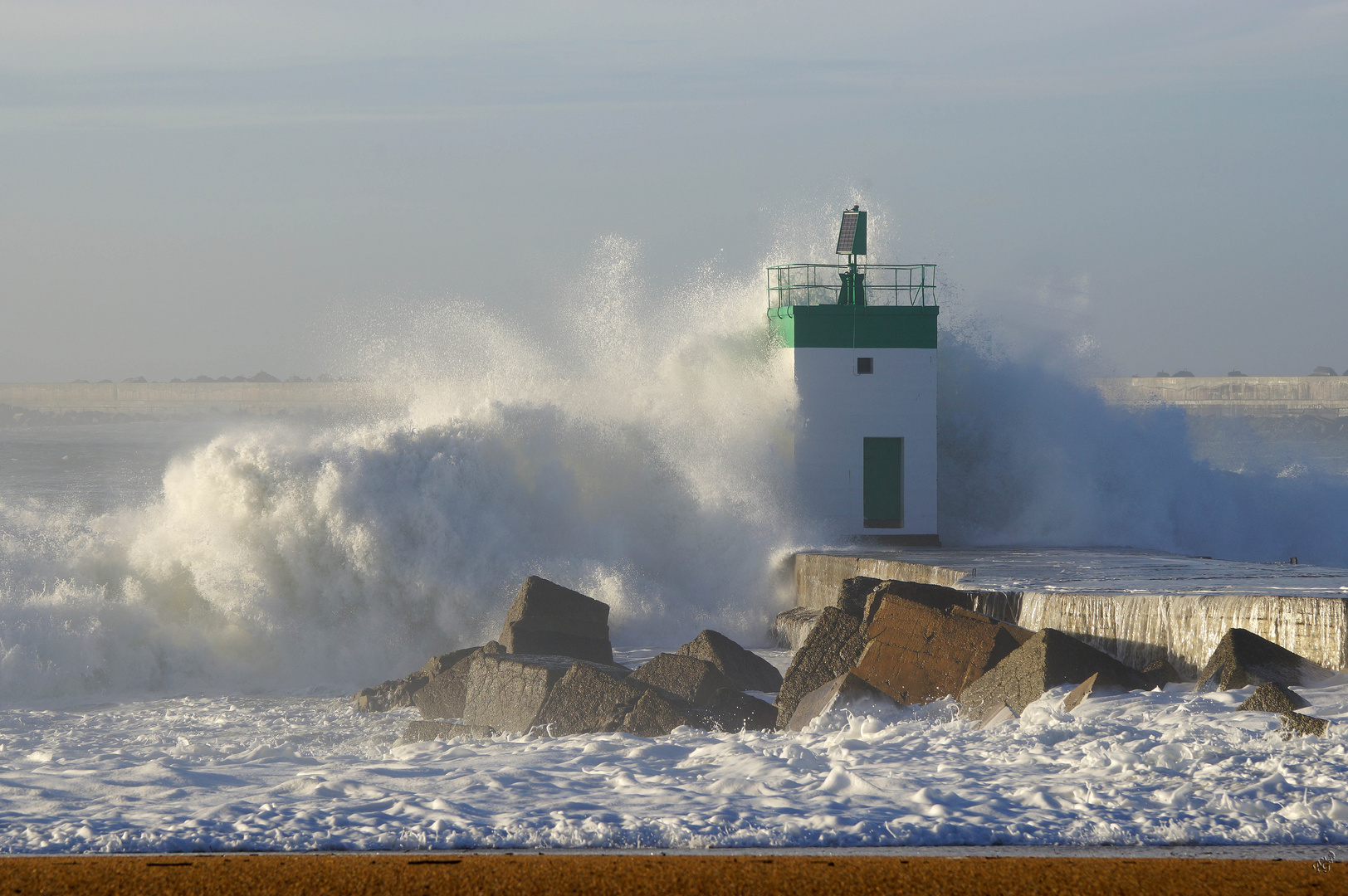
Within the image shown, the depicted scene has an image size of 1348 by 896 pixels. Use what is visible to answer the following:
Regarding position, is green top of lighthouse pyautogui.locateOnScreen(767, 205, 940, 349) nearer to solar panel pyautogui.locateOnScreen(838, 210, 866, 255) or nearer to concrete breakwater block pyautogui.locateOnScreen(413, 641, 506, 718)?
solar panel pyautogui.locateOnScreen(838, 210, 866, 255)

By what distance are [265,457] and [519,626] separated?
552 centimetres

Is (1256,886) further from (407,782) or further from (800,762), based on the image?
(407,782)

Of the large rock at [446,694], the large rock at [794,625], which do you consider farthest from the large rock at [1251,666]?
the large rock at [446,694]

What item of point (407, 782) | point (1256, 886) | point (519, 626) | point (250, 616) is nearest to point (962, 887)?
point (1256, 886)

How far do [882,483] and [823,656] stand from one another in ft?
23.8

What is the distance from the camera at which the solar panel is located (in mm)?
16812

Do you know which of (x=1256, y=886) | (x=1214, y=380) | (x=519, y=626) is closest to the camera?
(x=1256, y=886)

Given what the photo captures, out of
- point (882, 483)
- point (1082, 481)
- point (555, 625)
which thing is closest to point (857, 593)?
point (555, 625)

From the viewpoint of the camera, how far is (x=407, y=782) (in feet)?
19.1

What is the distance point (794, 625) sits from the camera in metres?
13.5

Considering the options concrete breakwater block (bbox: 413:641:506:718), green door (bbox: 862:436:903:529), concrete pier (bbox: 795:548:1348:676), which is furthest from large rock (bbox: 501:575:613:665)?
green door (bbox: 862:436:903:529)

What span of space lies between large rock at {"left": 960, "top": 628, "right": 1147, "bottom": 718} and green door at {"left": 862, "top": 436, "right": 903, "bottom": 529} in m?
8.35

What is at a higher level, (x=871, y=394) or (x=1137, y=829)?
(x=871, y=394)

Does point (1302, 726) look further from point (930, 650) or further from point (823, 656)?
point (823, 656)
